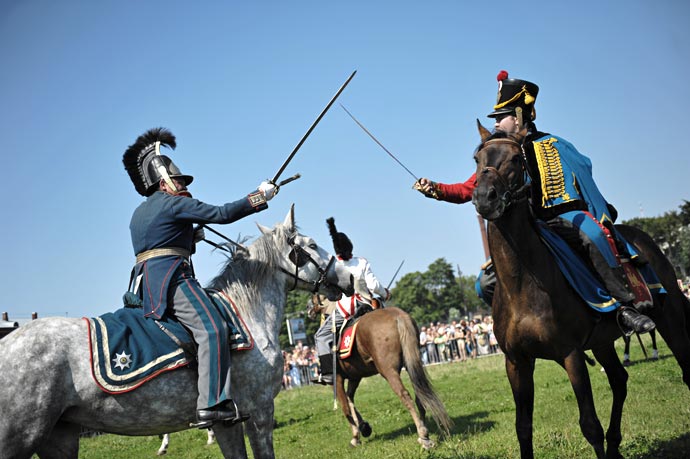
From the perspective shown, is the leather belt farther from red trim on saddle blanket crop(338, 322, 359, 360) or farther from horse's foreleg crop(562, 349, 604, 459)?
red trim on saddle blanket crop(338, 322, 359, 360)

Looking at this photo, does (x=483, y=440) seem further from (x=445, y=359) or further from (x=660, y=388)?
(x=445, y=359)

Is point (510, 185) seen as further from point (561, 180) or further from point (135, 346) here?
point (135, 346)

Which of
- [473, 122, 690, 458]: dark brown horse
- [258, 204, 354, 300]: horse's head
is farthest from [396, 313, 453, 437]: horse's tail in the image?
[473, 122, 690, 458]: dark brown horse

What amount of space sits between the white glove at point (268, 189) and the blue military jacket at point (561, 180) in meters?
2.85

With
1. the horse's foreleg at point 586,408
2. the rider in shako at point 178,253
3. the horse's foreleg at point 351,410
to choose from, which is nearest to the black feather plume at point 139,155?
the rider in shako at point 178,253

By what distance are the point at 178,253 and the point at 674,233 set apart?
10312 centimetres

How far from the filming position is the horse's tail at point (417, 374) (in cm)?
952

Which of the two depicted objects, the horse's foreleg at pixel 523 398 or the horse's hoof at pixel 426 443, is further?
the horse's hoof at pixel 426 443

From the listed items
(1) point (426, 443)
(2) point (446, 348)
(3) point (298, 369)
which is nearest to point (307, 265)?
(1) point (426, 443)

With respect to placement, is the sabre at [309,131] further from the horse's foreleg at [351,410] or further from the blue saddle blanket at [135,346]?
the horse's foreleg at [351,410]

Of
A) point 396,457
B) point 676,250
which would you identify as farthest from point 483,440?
point 676,250

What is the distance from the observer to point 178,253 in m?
6.13

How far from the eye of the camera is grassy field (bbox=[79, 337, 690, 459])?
→ 7656 mm

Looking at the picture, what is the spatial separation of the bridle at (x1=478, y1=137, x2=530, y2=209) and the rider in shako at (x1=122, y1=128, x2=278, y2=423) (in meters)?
2.15
